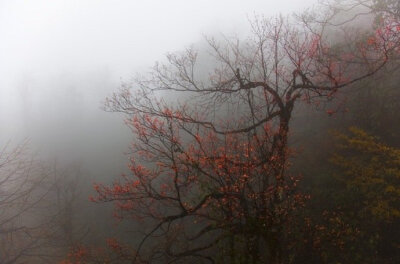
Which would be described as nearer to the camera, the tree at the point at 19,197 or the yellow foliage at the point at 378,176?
the tree at the point at 19,197

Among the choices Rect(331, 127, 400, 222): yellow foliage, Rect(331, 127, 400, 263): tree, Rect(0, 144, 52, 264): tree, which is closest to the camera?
Rect(0, 144, 52, 264): tree

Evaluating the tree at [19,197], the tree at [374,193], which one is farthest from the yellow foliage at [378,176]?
the tree at [19,197]

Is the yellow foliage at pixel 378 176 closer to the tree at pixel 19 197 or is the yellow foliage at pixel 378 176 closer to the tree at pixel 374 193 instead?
the tree at pixel 374 193

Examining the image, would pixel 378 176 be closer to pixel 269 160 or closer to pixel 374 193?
pixel 374 193

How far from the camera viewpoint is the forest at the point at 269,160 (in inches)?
410

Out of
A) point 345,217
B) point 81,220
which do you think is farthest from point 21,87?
point 345,217

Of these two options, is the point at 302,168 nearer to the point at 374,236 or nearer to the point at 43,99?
the point at 374,236

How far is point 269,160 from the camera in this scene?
398 inches

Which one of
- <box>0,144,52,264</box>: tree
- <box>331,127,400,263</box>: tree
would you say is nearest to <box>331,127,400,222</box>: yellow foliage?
<box>331,127,400,263</box>: tree

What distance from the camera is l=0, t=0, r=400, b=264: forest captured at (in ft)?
34.2

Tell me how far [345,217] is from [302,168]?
5.42m

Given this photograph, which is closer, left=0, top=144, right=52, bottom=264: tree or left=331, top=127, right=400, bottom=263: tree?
left=0, top=144, right=52, bottom=264: tree

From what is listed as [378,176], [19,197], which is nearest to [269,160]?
[378,176]

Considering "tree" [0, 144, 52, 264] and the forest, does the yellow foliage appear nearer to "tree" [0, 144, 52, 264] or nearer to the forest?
the forest
